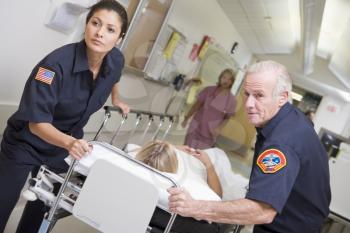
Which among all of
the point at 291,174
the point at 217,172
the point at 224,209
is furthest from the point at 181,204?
the point at 217,172

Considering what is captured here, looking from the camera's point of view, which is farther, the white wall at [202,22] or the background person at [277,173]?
the white wall at [202,22]

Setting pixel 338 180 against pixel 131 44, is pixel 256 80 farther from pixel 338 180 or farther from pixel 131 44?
pixel 338 180

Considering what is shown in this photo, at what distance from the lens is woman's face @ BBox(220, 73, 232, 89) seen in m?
3.60

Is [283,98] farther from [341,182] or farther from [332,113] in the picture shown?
[332,113]

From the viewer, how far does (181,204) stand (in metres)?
1.19

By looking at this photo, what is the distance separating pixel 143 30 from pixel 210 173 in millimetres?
1869

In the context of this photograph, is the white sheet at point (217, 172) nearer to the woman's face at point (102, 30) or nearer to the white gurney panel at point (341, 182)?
the woman's face at point (102, 30)

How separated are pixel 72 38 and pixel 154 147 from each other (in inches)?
49.8

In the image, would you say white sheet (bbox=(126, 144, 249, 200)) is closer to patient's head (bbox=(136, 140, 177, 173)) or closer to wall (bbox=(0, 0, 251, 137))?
patient's head (bbox=(136, 140, 177, 173))

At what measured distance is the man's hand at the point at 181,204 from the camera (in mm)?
1188

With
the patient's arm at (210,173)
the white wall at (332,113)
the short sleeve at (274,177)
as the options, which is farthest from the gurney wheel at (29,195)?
the white wall at (332,113)

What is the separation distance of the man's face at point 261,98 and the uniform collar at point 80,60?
27.3 inches

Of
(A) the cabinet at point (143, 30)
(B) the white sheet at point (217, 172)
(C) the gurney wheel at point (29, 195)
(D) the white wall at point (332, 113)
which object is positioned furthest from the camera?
(D) the white wall at point (332, 113)

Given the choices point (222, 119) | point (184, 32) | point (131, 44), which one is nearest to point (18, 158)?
point (131, 44)
